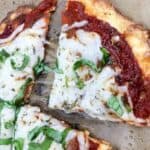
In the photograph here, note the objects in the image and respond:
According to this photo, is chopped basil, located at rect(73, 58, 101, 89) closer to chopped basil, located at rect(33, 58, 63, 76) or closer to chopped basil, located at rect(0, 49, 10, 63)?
chopped basil, located at rect(33, 58, 63, 76)

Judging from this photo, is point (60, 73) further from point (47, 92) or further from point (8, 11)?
point (8, 11)

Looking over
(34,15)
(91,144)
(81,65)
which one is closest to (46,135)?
(91,144)

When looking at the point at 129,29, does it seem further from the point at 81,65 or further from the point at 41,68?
the point at 41,68

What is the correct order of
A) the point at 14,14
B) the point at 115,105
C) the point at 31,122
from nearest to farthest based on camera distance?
the point at 115,105
the point at 31,122
the point at 14,14

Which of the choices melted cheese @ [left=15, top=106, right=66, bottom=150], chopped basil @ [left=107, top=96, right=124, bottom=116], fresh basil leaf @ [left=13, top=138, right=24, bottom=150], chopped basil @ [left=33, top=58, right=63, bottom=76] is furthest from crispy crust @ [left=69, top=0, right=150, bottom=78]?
fresh basil leaf @ [left=13, top=138, right=24, bottom=150]

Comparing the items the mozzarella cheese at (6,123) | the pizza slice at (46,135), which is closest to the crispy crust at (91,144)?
the pizza slice at (46,135)
